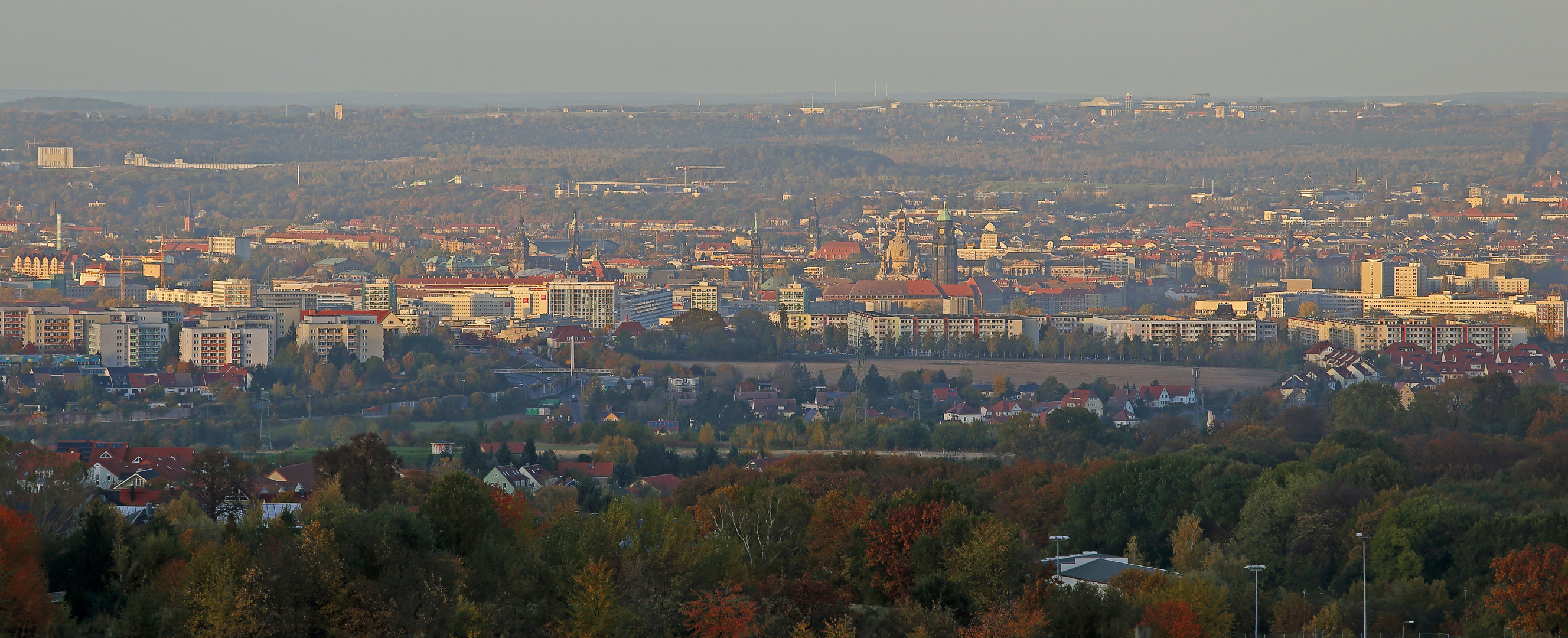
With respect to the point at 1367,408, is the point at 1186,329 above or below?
below

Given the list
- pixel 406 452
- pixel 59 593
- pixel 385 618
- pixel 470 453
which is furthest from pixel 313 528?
pixel 406 452

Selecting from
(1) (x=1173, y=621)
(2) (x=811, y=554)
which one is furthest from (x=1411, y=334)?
(1) (x=1173, y=621)

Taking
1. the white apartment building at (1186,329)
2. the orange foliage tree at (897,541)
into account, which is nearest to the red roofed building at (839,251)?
the white apartment building at (1186,329)

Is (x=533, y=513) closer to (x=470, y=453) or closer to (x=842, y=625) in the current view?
(x=842, y=625)

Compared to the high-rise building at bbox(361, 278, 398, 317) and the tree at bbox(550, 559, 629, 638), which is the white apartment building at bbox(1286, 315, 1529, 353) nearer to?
the high-rise building at bbox(361, 278, 398, 317)

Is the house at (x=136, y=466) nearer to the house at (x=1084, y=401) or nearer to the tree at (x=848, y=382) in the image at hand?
the house at (x=1084, y=401)

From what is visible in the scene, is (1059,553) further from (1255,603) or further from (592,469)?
(592,469)
